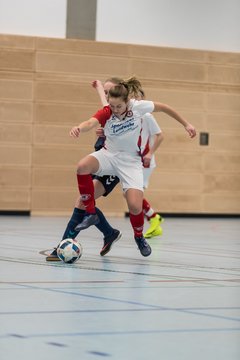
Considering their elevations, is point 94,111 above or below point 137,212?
above

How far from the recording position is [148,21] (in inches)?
726

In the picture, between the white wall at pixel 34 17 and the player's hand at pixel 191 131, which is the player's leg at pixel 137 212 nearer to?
the player's hand at pixel 191 131

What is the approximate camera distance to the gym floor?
3752mm

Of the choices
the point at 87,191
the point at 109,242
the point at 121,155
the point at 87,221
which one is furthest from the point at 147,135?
the point at 87,221

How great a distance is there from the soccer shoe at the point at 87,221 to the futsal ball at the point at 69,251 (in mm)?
213

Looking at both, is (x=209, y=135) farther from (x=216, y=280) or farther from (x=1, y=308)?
(x=1, y=308)

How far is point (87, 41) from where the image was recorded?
18.0 metres

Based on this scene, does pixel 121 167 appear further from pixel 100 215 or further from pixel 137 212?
pixel 100 215

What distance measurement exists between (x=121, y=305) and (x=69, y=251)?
2.47 meters

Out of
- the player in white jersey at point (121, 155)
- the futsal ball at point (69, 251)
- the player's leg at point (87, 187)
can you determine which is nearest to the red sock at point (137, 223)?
the player in white jersey at point (121, 155)

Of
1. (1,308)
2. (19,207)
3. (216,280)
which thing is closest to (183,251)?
(216,280)

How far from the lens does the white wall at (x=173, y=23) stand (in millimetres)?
18172

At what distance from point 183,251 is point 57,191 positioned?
8885 millimetres

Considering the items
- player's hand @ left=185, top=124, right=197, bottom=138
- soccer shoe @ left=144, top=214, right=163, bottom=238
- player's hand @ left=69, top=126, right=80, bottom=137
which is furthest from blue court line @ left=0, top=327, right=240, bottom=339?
soccer shoe @ left=144, top=214, right=163, bottom=238
